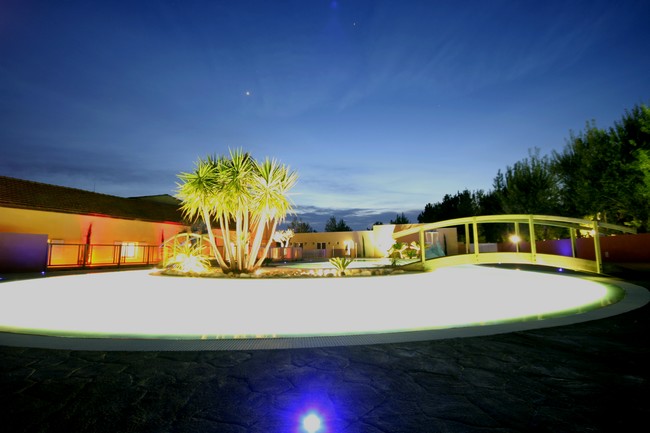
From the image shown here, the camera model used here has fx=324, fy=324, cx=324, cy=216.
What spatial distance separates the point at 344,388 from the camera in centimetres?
255

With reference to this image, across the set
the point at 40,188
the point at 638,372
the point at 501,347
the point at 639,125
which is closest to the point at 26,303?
the point at 501,347

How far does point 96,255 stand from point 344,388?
21.2 m

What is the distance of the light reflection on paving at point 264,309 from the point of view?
4.69 meters

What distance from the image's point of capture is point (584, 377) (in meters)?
2.73

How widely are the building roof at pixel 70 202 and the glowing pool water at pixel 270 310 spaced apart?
9487 mm

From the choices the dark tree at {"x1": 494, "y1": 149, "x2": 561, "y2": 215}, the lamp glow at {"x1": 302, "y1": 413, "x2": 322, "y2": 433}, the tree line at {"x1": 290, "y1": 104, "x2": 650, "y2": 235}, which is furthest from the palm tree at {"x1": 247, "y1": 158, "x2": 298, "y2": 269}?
the dark tree at {"x1": 494, "y1": 149, "x2": 561, "y2": 215}

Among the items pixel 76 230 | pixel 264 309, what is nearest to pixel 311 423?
pixel 264 309

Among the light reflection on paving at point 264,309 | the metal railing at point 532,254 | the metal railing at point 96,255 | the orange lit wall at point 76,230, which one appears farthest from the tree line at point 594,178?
the orange lit wall at point 76,230

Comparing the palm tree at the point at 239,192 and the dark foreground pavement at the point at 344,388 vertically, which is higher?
the palm tree at the point at 239,192

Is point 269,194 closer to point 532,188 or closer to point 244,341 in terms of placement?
point 244,341

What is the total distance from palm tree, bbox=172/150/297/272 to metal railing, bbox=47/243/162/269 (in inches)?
291

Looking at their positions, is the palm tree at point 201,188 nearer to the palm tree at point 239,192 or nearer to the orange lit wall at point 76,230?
the palm tree at point 239,192

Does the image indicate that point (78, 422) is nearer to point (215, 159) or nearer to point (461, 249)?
point (215, 159)

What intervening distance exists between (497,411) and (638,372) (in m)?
1.72
